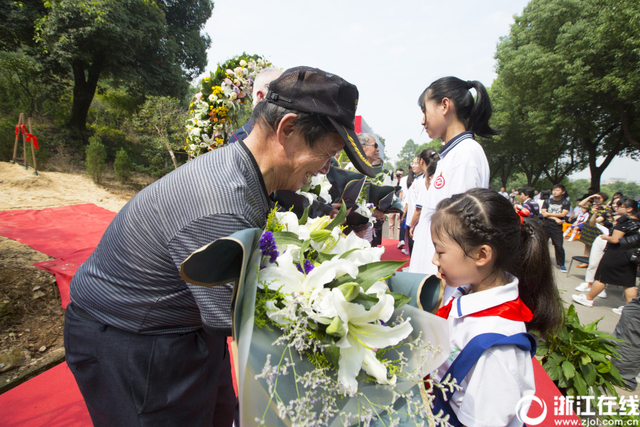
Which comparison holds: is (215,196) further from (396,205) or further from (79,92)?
(79,92)

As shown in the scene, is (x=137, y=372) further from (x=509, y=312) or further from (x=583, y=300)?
(x=583, y=300)

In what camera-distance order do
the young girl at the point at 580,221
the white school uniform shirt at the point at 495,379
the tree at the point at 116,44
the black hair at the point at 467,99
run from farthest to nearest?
the tree at the point at 116,44
the young girl at the point at 580,221
the black hair at the point at 467,99
the white school uniform shirt at the point at 495,379

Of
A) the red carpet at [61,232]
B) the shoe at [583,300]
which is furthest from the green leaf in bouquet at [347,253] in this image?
the shoe at [583,300]

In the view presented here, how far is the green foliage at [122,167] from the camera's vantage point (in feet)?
41.3

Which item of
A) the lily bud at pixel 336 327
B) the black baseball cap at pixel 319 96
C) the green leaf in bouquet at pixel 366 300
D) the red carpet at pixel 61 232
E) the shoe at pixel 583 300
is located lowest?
the shoe at pixel 583 300

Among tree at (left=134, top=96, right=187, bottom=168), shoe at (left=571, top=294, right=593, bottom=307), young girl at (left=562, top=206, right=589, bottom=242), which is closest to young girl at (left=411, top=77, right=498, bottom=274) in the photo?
shoe at (left=571, top=294, right=593, bottom=307)

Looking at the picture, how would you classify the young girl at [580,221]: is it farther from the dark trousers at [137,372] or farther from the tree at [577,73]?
the dark trousers at [137,372]

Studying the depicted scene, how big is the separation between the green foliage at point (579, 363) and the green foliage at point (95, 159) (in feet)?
45.4

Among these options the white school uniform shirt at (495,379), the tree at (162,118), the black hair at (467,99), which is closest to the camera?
the white school uniform shirt at (495,379)

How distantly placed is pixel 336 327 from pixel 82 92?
2010cm

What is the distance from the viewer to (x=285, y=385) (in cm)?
77

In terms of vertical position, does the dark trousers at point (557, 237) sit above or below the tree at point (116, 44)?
below

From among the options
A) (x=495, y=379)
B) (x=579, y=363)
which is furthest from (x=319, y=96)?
(x=579, y=363)

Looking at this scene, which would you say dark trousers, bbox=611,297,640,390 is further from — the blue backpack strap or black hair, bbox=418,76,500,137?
the blue backpack strap
